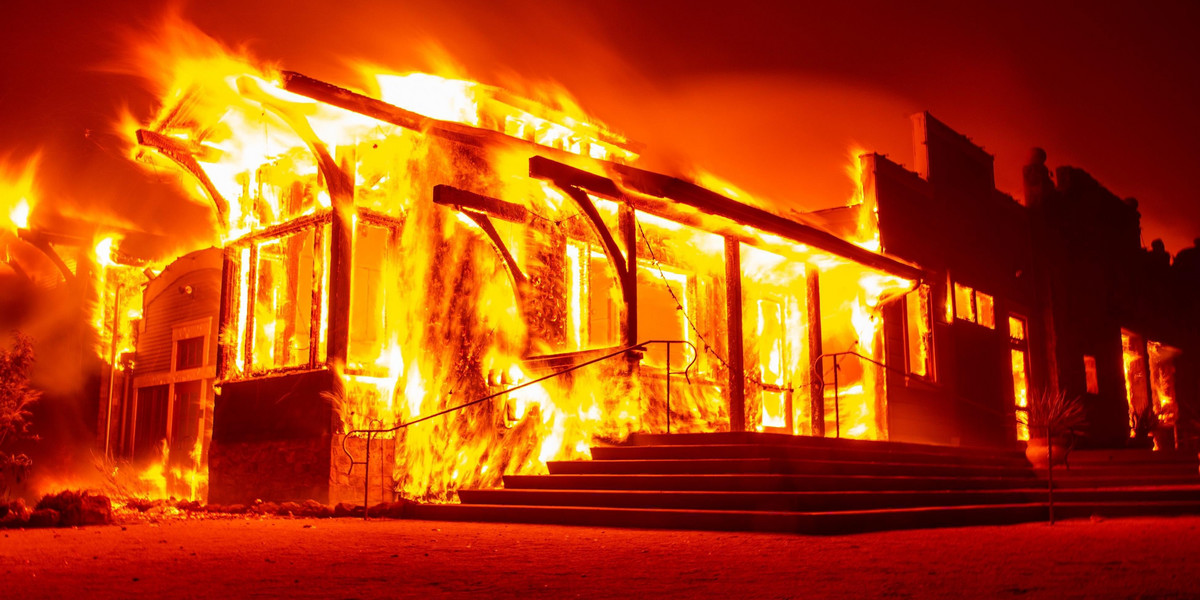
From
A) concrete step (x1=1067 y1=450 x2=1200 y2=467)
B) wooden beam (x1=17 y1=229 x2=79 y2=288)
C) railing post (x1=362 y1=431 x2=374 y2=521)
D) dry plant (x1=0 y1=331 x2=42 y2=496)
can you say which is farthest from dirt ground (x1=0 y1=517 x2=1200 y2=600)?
wooden beam (x1=17 y1=229 x2=79 y2=288)

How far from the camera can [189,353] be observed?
68.4 feet

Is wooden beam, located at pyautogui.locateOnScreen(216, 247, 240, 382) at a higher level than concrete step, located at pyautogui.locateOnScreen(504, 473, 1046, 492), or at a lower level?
higher

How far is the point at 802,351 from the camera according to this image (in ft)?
56.7

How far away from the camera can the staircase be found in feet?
29.4

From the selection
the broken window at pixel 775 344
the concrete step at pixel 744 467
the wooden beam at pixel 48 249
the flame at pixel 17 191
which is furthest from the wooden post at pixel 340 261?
the wooden beam at pixel 48 249

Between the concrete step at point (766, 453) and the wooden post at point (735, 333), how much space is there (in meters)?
2.04

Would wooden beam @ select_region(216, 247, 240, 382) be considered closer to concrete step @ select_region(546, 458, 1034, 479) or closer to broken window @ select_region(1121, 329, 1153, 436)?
concrete step @ select_region(546, 458, 1034, 479)

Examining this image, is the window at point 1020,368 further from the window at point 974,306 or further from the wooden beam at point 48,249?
the wooden beam at point 48,249

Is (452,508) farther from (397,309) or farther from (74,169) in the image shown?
(74,169)

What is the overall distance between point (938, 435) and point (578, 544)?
41.2ft

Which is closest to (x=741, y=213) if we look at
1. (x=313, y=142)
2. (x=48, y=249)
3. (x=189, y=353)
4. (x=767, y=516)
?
(x=313, y=142)

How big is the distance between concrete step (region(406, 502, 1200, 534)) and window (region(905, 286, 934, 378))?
7047mm

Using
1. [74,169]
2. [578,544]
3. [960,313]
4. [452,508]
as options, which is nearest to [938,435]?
[960,313]

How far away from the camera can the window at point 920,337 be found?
18.2 metres
